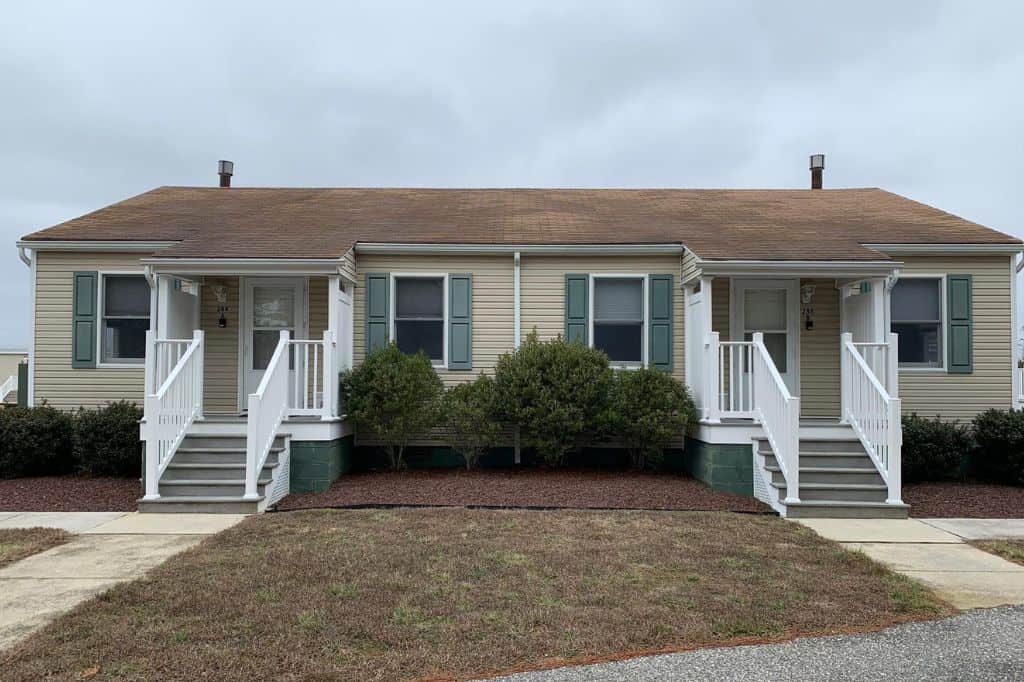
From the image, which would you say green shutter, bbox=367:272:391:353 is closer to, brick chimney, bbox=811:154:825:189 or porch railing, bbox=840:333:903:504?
porch railing, bbox=840:333:903:504

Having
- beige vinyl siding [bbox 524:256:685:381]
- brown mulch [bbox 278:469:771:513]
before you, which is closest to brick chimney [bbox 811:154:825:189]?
beige vinyl siding [bbox 524:256:685:381]

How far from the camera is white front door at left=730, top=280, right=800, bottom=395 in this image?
418 inches

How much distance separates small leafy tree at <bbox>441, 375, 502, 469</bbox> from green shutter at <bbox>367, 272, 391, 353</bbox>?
1358 millimetres

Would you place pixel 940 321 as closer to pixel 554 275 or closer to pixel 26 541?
pixel 554 275

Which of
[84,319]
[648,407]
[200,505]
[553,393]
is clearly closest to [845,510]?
[648,407]

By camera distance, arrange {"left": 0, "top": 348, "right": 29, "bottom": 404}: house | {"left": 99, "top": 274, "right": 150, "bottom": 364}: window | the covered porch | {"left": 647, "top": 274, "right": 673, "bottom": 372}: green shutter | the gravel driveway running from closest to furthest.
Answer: the gravel driveway, the covered porch, {"left": 647, "top": 274, "right": 673, "bottom": 372}: green shutter, {"left": 99, "top": 274, "right": 150, "bottom": 364}: window, {"left": 0, "top": 348, "right": 29, "bottom": 404}: house

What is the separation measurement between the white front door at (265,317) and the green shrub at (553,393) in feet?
10.7

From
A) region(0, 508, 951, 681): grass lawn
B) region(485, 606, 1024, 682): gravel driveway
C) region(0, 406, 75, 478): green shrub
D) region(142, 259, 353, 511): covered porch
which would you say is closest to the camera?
region(485, 606, 1024, 682): gravel driveway

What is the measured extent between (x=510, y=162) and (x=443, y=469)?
36.4 metres

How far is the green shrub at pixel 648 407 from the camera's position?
372 inches

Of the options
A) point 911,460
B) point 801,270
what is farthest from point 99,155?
point 911,460

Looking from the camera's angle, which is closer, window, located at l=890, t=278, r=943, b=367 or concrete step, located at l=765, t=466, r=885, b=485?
concrete step, located at l=765, t=466, r=885, b=485

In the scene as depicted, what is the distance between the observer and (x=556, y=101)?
2200cm

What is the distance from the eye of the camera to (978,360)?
10.7 metres
